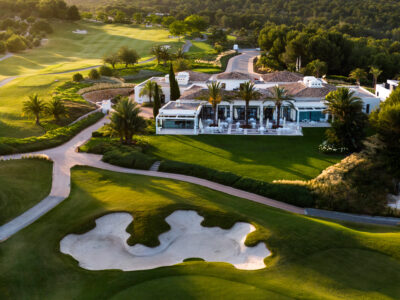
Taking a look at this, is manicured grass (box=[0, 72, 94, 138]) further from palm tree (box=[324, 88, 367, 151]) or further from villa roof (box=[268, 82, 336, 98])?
palm tree (box=[324, 88, 367, 151])

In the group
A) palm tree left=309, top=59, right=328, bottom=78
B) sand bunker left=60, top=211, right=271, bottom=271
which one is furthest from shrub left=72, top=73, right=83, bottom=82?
sand bunker left=60, top=211, right=271, bottom=271

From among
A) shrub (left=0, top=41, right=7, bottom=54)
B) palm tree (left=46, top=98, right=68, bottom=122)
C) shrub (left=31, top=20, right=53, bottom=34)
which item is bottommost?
palm tree (left=46, top=98, right=68, bottom=122)

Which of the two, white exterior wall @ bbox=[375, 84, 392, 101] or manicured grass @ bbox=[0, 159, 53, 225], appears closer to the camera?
manicured grass @ bbox=[0, 159, 53, 225]

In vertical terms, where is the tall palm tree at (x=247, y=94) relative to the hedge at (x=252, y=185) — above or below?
above

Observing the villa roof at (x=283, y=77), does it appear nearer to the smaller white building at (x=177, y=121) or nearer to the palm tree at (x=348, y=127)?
the smaller white building at (x=177, y=121)

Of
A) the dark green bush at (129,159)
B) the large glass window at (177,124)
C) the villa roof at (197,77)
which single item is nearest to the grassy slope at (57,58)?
the dark green bush at (129,159)

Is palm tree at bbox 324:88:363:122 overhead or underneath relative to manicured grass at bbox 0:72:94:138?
overhead

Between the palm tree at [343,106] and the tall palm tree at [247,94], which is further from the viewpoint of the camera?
the tall palm tree at [247,94]
